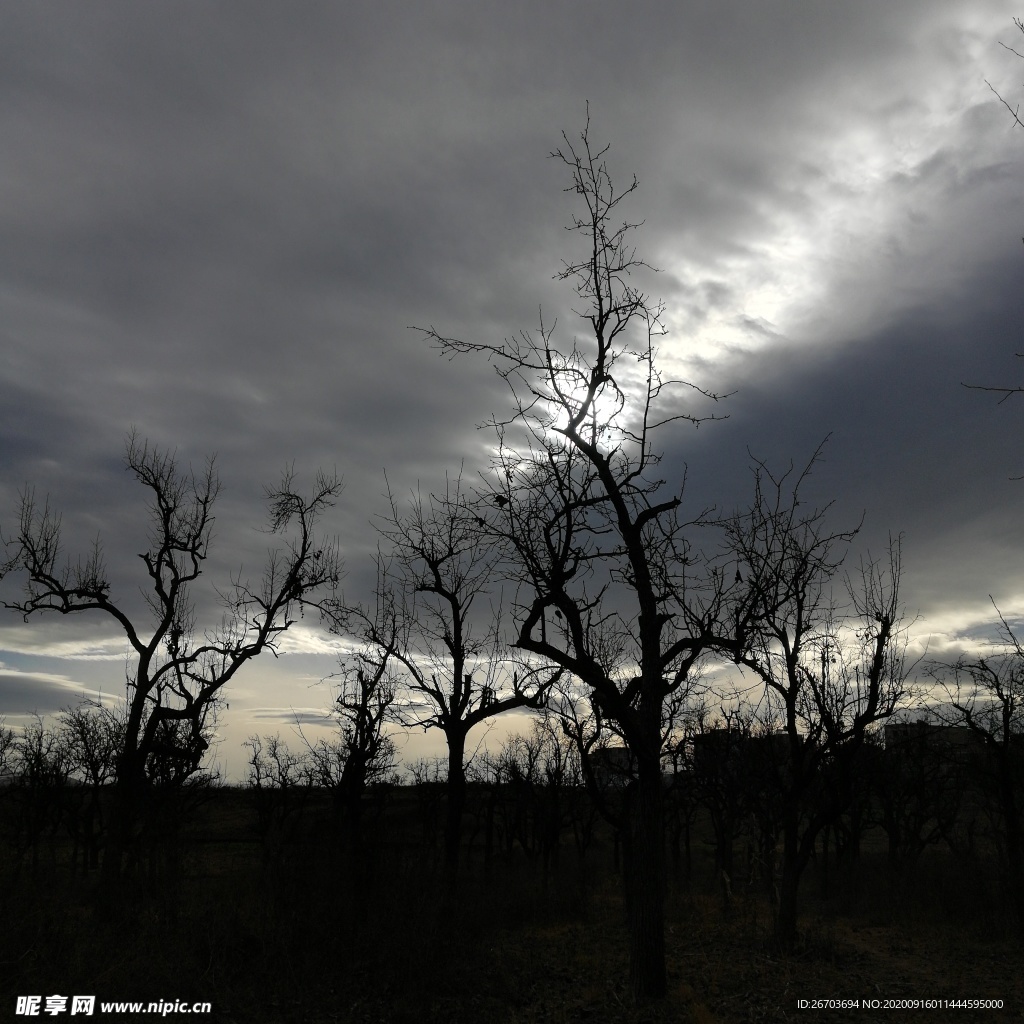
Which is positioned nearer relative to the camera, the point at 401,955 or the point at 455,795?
the point at 401,955

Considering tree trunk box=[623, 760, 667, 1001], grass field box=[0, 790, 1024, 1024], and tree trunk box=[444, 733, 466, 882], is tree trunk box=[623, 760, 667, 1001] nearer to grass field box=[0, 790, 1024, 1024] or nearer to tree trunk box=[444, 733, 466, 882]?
grass field box=[0, 790, 1024, 1024]

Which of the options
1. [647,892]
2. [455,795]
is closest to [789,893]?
[647,892]

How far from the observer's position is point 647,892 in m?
10.2

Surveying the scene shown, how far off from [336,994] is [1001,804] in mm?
17608

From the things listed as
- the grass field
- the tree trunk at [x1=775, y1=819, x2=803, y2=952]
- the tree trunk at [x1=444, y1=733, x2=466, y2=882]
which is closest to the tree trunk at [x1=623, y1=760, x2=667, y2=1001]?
the grass field

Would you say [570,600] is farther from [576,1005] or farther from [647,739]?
[576,1005]

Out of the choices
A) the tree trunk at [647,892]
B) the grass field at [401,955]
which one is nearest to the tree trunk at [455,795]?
the grass field at [401,955]

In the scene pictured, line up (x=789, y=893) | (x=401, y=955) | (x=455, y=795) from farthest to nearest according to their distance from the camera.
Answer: (x=455, y=795), (x=789, y=893), (x=401, y=955)

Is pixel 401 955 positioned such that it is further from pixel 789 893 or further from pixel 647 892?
pixel 789 893

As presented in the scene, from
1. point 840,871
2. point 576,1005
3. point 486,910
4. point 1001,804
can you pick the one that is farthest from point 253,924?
point 840,871

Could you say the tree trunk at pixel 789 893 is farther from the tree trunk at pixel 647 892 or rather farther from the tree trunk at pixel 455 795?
the tree trunk at pixel 455 795

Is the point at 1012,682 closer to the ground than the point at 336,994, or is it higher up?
higher up

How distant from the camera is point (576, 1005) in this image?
1225cm

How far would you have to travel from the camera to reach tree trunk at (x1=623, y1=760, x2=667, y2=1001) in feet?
33.6
